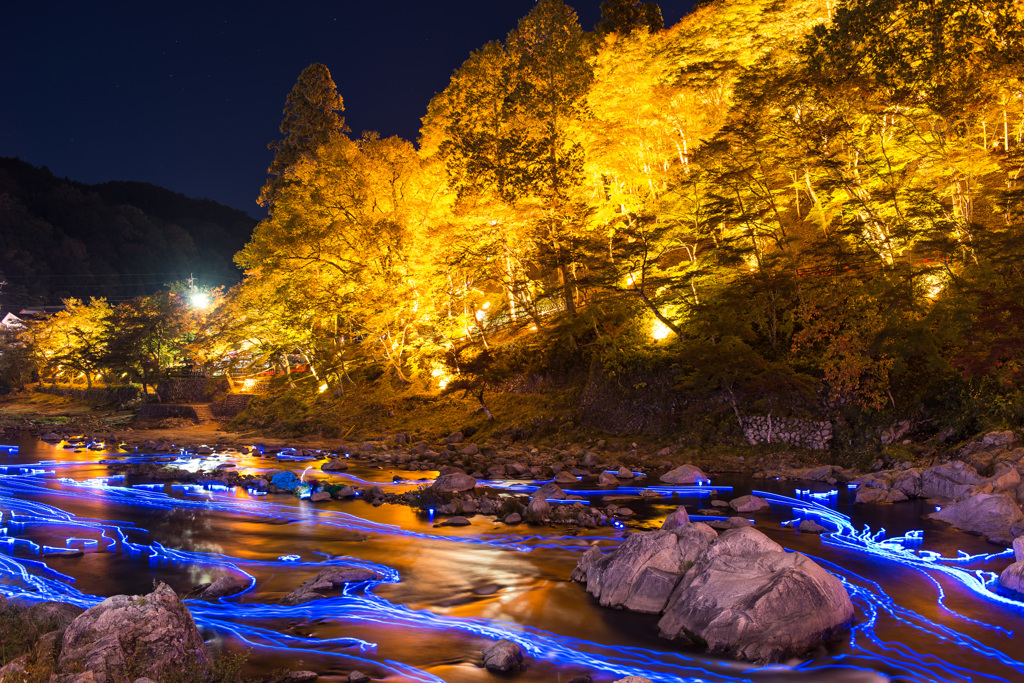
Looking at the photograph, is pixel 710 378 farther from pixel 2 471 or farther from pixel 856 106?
pixel 2 471

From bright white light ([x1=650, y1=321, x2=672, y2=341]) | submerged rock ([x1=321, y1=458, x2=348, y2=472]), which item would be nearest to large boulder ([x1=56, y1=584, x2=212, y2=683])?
submerged rock ([x1=321, y1=458, x2=348, y2=472])

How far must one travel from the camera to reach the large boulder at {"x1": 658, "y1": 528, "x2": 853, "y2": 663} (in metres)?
6.16

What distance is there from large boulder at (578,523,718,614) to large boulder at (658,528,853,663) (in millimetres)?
248

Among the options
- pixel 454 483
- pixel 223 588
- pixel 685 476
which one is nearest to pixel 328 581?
pixel 223 588

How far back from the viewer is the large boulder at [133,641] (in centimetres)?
503

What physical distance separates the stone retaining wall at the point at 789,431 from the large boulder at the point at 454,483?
755 centimetres

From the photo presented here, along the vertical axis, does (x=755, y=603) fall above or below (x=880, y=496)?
above

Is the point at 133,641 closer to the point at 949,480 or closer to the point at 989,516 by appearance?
the point at 989,516

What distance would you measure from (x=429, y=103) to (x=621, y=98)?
9234 mm

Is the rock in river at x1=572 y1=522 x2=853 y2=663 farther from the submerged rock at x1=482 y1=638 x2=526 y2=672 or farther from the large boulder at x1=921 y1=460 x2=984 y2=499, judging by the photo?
the large boulder at x1=921 y1=460 x2=984 y2=499

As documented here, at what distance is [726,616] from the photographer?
6.33 m

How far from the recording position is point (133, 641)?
531 centimetres

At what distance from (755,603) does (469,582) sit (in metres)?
3.84

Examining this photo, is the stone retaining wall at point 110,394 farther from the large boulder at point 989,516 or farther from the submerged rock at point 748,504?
the large boulder at point 989,516
